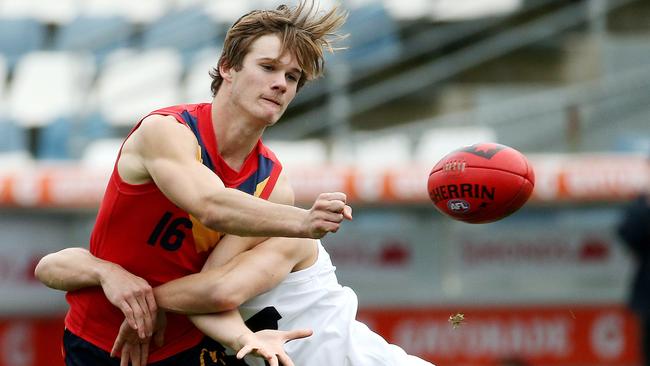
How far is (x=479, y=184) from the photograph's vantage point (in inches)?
168

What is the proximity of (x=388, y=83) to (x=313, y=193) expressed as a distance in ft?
8.16

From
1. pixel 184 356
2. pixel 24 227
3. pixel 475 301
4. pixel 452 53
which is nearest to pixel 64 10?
pixel 24 227

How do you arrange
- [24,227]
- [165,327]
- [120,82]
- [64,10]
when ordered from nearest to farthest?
1. [165,327]
2. [24,227]
3. [120,82]
4. [64,10]

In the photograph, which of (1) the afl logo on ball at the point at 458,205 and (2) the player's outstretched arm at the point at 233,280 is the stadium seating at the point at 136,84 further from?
(1) the afl logo on ball at the point at 458,205

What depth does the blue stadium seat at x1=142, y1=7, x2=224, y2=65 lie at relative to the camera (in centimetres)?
1112

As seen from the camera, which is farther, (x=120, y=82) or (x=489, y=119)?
(x=120, y=82)

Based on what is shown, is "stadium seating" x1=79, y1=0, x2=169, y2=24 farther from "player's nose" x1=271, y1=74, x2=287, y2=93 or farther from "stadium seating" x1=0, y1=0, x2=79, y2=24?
"player's nose" x1=271, y1=74, x2=287, y2=93

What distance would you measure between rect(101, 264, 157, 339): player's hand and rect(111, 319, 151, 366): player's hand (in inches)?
2.7

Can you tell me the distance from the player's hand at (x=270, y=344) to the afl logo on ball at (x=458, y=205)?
71 cm

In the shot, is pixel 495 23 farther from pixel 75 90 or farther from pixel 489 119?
pixel 75 90

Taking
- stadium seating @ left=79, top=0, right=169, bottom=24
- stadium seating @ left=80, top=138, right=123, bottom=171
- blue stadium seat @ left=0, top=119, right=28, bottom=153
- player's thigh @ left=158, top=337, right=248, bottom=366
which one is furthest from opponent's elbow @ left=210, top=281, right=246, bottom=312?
stadium seating @ left=79, top=0, right=169, bottom=24

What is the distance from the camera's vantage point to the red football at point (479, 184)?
169 inches

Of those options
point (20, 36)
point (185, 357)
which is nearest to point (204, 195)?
point (185, 357)

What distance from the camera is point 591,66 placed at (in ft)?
35.1
